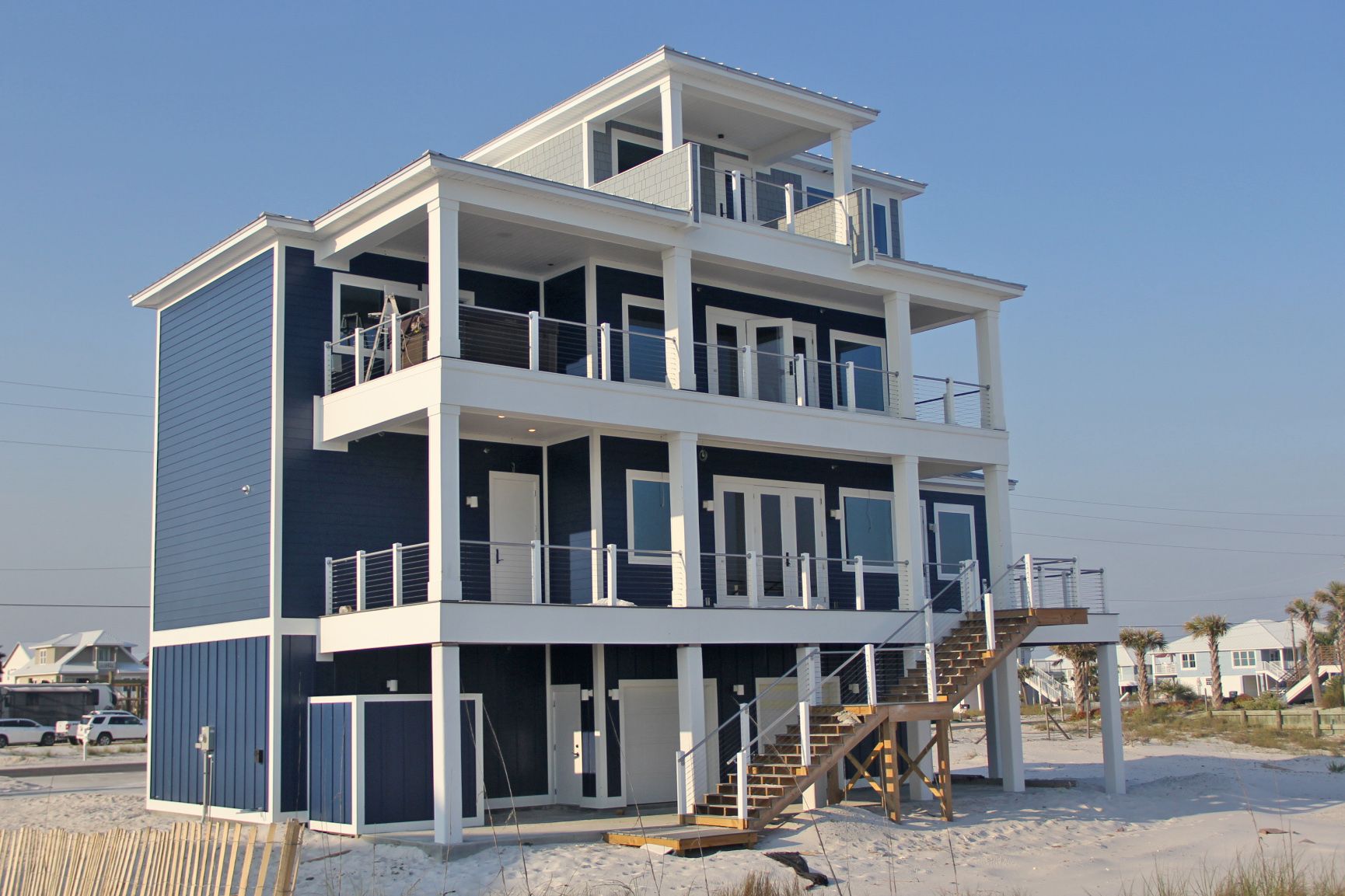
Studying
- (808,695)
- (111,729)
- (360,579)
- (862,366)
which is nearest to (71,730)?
(111,729)

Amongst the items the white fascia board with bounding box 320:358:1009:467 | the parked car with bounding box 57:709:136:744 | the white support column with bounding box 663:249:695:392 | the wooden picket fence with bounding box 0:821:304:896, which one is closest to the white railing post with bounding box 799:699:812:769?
the white fascia board with bounding box 320:358:1009:467

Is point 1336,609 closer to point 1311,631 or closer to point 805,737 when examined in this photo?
point 1311,631

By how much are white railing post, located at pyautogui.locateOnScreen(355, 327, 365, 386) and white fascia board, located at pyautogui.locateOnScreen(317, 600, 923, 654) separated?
12.6 ft

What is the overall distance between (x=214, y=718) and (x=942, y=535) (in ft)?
55.7

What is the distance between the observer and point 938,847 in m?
20.9

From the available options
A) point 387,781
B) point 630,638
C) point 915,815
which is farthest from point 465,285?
point 915,815

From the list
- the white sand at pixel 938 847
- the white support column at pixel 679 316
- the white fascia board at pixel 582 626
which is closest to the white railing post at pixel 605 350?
the white support column at pixel 679 316

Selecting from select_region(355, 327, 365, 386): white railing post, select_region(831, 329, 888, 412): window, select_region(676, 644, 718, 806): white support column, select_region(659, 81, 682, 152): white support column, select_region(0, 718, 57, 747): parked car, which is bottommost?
select_region(0, 718, 57, 747): parked car

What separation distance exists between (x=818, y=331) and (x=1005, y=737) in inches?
343

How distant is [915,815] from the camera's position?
923 inches

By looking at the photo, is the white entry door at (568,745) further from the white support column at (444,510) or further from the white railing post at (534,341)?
the white railing post at (534,341)

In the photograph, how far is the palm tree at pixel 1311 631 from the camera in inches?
2499

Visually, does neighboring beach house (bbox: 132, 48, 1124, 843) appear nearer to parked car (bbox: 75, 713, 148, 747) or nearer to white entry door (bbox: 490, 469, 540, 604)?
white entry door (bbox: 490, 469, 540, 604)

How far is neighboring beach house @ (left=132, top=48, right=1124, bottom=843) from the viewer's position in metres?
21.7
